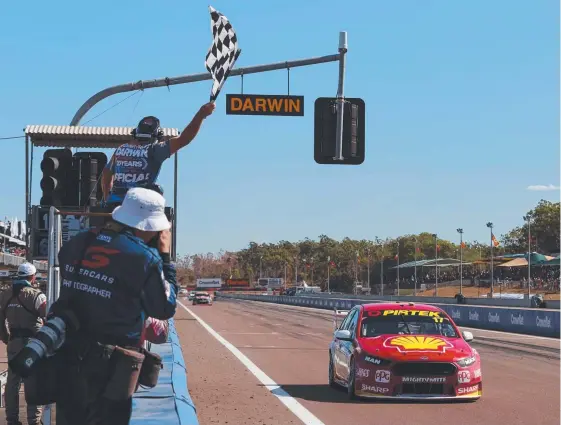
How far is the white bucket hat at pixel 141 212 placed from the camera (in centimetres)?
457

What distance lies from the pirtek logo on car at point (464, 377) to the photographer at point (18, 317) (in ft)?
18.4

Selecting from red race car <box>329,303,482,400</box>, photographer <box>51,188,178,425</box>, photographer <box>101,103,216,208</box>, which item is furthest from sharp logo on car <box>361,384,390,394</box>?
photographer <box>51,188,178,425</box>

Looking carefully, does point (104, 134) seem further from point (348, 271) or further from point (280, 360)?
point (348, 271)

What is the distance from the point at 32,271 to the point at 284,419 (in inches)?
135

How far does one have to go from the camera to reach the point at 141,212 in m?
4.59

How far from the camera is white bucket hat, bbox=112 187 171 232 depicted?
4574mm

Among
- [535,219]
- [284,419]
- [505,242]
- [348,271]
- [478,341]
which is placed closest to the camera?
[284,419]

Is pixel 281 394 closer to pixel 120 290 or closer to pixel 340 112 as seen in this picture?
pixel 340 112

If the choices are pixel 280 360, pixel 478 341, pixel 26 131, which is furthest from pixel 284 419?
pixel 478 341

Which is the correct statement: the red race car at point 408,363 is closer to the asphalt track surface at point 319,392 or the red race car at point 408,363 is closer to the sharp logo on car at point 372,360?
the sharp logo on car at point 372,360

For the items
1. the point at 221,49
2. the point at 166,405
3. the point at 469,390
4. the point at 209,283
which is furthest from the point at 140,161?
the point at 209,283

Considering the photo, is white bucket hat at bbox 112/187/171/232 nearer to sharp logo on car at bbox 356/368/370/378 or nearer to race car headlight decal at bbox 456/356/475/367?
sharp logo on car at bbox 356/368/370/378

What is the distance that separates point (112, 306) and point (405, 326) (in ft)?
30.3

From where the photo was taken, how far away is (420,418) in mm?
10859
